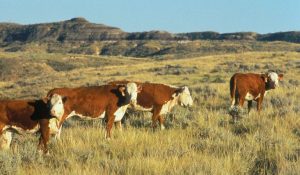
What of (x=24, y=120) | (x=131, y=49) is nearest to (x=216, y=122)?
(x=24, y=120)

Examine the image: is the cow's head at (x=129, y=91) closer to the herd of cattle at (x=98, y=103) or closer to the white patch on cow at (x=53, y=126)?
the herd of cattle at (x=98, y=103)

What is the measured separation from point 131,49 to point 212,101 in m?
121

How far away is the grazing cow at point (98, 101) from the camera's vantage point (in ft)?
36.4

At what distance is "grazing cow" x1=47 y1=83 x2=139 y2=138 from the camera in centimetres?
1111

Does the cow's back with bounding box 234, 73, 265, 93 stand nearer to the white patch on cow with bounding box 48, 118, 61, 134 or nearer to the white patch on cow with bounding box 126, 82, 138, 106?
the white patch on cow with bounding box 126, 82, 138, 106

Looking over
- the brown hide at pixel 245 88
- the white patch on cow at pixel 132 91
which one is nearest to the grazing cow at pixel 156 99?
the white patch on cow at pixel 132 91

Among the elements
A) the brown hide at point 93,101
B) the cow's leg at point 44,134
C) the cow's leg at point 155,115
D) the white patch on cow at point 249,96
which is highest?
the brown hide at point 93,101

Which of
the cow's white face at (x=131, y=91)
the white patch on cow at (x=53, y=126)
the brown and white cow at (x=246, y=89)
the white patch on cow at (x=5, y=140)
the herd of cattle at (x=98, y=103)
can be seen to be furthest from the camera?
the brown and white cow at (x=246, y=89)

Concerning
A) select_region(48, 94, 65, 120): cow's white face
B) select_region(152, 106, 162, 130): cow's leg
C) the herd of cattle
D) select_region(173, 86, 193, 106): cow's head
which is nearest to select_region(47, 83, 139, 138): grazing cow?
the herd of cattle

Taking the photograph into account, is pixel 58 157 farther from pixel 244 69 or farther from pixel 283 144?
pixel 244 69

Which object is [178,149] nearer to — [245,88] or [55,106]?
[55,106]

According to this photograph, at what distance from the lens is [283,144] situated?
29.2ft

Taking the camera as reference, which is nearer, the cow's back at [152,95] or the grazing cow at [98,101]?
the grazing cow at [98,101]

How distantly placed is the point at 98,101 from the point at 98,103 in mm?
49
